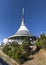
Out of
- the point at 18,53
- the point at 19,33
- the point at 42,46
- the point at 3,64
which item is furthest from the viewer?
the point at 19,33

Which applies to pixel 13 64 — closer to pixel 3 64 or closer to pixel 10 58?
pixel 3 64

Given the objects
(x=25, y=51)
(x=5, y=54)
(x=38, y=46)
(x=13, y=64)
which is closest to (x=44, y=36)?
(x=38, y=46)

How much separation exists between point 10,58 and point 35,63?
5981mm

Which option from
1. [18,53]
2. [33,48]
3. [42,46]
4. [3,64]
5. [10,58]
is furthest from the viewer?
[33,48]

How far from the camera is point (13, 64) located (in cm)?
3353

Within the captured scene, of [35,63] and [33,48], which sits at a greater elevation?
[33,48]

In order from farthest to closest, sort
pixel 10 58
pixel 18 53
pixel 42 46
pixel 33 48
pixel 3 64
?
pixel 33 48, pixel 42 46, pixel 10 58, pixel 18 53, pixel 3 64

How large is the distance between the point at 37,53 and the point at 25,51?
2.29 m

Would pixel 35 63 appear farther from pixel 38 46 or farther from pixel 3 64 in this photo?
pixel 38 46

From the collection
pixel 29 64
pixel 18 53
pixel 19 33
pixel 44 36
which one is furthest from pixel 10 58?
pixel 19 33

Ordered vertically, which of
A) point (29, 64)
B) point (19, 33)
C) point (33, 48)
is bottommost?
point (29, 64)

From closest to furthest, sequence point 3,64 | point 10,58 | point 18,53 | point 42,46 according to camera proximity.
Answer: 1. point 3,64
2. point 18,53
3. point 10,58
4. point 42,46

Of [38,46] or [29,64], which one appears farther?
[38,46]

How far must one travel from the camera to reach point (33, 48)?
4312 centimetres
